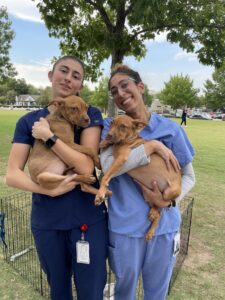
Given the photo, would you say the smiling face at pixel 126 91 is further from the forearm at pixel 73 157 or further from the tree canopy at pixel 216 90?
the tree canopy at pixel 216 90

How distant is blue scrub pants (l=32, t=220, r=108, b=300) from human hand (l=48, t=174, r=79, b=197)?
30 cm

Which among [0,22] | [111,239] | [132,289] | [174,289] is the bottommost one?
[174,289]

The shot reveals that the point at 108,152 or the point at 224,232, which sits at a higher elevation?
the point at 108,152

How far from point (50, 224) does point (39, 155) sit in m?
0.55

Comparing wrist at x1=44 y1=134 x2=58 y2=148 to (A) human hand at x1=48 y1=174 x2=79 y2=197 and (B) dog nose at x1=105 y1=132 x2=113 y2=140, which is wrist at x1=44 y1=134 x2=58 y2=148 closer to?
(A) human hand at x1=48 y1=174 x2=79 y2=197

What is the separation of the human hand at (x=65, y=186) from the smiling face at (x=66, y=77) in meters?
0.73

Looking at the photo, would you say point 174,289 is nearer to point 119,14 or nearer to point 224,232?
point 224,232

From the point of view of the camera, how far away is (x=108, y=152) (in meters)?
2.56

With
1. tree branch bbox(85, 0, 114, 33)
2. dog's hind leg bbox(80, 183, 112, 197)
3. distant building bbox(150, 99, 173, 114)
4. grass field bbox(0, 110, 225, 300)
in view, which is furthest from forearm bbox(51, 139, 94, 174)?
tree branch bbox(85, 0, 114, 33)

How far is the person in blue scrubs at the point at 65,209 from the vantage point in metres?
2.31

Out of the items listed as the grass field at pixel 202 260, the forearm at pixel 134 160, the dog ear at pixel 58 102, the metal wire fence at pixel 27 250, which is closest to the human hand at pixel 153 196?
the forearm at pixel 134 160

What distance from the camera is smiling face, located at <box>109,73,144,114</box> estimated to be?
2.49 meters

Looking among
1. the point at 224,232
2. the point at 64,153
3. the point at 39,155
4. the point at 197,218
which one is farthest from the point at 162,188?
the point at 197,218

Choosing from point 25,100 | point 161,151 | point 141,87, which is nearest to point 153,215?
point 161,151
